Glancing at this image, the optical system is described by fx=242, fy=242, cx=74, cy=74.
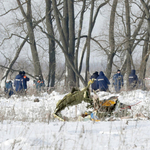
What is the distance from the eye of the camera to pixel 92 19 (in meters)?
15.6

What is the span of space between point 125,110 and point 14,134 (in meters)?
2.83

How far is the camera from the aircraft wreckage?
5.34 meters

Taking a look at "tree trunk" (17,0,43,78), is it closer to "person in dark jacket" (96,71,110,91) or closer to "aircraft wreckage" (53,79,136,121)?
"person in dark jacket" (96,71,110,91)

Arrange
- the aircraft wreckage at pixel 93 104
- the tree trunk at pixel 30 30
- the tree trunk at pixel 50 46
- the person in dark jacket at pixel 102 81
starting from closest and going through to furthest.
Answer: the aircraft wreckage at pixel 93 104, the person in dark jacket at pixel 102 81, the tree trunk at pixel 30 30, the tree trunk at pixel 50 46

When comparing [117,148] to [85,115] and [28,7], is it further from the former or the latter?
→ [28,7]

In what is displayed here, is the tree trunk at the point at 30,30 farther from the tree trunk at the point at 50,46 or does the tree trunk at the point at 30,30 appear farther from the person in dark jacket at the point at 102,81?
the person in dark jacket at the point at 102,81

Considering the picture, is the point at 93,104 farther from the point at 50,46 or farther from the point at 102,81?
the point at 50,46

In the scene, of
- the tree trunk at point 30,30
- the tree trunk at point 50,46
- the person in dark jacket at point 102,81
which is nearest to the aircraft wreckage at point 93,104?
the person in dark jacket at point 102,81

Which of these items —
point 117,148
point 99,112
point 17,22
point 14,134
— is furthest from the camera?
point 17,22

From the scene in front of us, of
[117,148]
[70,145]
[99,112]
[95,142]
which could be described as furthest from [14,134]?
[99,112]

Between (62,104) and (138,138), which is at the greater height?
(62,104)

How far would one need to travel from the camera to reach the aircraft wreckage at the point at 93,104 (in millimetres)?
5340

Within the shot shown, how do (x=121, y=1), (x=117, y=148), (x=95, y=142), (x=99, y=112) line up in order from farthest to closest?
(x=121, y=1), (x=99, y=112), (x=95, y=142), (x=117, y=148)

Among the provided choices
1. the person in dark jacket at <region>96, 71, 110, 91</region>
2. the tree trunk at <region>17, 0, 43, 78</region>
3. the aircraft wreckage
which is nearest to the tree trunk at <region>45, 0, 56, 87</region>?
the tree trunk at <region>17, 0, 43, 78</region>
